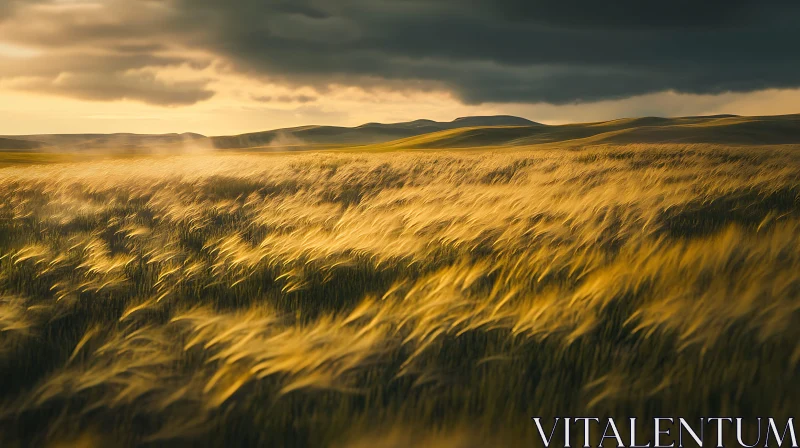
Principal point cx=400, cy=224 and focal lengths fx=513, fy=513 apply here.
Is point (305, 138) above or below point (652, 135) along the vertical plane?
above

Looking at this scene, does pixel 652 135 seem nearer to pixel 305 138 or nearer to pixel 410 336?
pixel 410 336

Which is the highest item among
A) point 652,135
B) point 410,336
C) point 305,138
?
point 305,138

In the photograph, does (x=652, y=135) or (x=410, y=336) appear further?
(x=652, y=135)

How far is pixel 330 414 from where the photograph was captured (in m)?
1.70

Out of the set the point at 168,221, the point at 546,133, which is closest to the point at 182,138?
the point at 546,133

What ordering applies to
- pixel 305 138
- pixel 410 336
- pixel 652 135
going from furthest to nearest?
pixel 305 138
pixel 652 135
pixel 410 336

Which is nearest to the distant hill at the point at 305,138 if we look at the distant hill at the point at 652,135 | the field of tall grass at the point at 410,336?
the distant hill at the point at 652,135

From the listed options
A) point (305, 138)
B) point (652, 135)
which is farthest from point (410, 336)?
point (305, 138)

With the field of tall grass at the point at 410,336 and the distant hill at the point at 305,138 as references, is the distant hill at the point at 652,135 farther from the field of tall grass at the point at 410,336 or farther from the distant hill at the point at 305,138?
the distant hill at the point at 305,138

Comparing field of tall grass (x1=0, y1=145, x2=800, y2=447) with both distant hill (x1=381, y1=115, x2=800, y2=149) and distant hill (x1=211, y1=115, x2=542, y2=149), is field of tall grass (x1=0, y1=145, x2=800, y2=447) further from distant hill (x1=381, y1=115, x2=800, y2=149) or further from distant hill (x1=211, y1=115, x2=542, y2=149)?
distant hill (x1=211, y1=115, x2=542, y2=149)

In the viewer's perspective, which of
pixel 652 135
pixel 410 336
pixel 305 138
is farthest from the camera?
pixel 305 138

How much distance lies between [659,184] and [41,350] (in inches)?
185

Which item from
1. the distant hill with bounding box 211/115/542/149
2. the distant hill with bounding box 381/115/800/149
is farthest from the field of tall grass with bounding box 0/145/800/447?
the distant hill with bounding box 211/115/542/149

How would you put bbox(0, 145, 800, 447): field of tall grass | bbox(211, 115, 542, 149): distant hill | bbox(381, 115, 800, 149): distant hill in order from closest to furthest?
bbox(0, 145, 800, 447): field of tall grass → bbox(381, 115, 800, 149): distant hill → bbox(211, 115, 542, 149): distant hill
